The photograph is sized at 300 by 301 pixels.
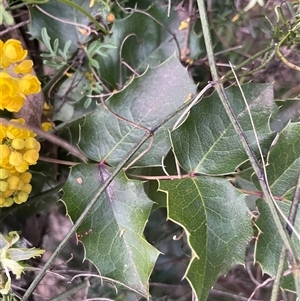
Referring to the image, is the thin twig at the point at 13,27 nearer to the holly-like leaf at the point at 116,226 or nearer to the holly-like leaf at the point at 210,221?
the holly-like leaf at the point at 116,226

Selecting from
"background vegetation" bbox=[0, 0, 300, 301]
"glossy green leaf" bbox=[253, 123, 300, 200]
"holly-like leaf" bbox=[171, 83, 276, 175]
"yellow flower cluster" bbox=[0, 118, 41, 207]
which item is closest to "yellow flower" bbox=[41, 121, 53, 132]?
"background vegetation" bbox=[0, 0, 300, 301]

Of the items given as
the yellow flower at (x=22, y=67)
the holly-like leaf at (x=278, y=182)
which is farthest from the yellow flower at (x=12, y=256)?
the holly-like leaf at (x=278, y=182)

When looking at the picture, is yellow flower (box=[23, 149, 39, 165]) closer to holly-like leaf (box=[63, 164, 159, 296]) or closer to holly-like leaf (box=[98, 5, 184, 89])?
holly-like leaf (box=[63, 164, 159, 296])

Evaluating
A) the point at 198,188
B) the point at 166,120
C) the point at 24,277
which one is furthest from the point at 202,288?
the point at 24,277

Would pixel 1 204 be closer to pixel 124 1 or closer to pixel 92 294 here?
pixel 92 294

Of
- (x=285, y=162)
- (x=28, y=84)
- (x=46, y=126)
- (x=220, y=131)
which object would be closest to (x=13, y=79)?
(x=28, y=84)

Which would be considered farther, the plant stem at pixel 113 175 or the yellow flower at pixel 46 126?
the yellow flower at pixel 46 126

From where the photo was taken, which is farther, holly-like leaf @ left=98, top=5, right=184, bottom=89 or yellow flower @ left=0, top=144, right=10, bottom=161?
holly-like leaf @ left=98, top=5, right=184, bottom=89
